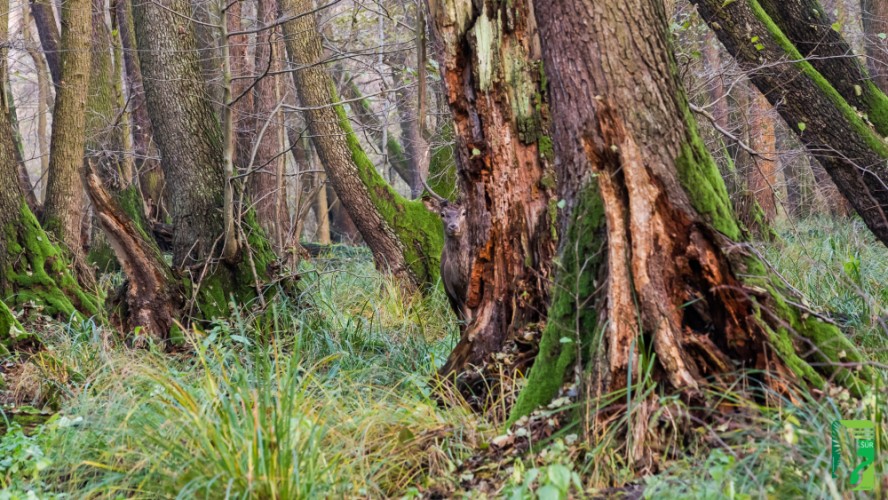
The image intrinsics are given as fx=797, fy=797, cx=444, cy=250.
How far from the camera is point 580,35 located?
361 cm

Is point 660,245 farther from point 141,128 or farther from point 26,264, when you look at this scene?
point 141,128

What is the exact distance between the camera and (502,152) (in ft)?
15.8

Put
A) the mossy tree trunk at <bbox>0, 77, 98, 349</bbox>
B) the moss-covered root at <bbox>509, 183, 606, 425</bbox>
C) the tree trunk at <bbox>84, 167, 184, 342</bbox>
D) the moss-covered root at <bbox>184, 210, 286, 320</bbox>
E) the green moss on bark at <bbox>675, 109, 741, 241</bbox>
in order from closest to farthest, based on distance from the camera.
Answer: the green moss on bark at <bbox>675, 109, 741, 241</bbox> → the moss-covered root at <bbox>509, 183, 606, 425</bbox> → the tree trunk at <bbox>84, 167, 184, 342</bbox> → the moss-covered root at <bbox>184, 210, 286, 320</bbox> → the mossy tree trunk at <bbox>0, 77, 98, 349</bbox>

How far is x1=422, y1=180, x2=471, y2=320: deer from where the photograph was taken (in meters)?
5.28

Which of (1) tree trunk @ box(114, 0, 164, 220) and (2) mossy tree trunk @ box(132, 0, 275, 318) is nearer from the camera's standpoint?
(2) mossy tree trunk @ box(132, 0, 275, 318)

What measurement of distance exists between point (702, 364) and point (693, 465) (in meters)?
0.48

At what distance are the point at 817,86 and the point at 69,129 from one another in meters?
8.29

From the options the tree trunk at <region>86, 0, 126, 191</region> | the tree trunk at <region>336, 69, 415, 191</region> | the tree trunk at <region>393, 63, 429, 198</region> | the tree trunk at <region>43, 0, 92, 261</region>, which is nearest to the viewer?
the tree trunk at <region>43, 0, 92, 261</region>

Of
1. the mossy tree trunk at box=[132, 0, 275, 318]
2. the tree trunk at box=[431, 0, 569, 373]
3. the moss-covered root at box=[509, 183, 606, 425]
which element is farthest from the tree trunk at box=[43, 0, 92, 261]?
the moss-covered root at box=[509, 183, 606, 425]

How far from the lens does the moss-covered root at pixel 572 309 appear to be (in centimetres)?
371

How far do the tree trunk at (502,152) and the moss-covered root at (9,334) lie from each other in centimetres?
303

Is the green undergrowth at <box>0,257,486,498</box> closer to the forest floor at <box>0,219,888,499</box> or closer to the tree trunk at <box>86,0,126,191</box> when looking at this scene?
the forest floor at <box>0,219,888,499</box>

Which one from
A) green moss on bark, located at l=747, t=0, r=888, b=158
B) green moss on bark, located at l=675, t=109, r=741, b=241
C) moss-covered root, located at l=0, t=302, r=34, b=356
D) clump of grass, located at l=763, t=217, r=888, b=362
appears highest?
green moss on bark, located at l=747, t=0, r=888, b=158

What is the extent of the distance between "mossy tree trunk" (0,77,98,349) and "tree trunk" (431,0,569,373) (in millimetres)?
3956
